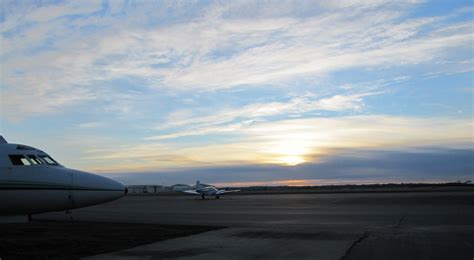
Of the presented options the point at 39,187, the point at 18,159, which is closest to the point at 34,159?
the point at 18,159

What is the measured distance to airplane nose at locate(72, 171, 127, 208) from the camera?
11.4m

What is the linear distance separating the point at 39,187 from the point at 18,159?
36.3 inches

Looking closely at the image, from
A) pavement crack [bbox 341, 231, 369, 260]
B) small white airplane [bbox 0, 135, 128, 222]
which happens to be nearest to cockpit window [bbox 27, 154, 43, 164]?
small white airplane [bbox 0, 135, 128, 222]

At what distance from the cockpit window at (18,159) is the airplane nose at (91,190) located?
3.88ft

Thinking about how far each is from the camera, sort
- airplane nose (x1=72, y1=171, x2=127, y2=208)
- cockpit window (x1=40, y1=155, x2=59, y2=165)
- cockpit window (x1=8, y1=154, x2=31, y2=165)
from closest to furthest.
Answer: airplane nose (x1=72, y1=171, x2=127, y2=208), cockpit window (x1=8, y1=154, x2=31, y2=165), cockpit window (x1=40, y1=155, x2=59, y2=165)

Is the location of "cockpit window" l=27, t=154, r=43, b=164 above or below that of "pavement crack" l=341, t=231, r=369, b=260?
above

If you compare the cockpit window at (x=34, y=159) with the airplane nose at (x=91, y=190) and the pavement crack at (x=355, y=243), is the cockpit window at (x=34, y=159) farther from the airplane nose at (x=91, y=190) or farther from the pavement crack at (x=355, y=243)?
the pavement crack at (x=355, y=243)

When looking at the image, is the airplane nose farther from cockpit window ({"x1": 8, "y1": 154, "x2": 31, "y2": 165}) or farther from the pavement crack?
the pavement crack

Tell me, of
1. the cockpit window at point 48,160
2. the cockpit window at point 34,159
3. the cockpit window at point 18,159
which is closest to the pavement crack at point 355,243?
the cockpit window at point 48,160

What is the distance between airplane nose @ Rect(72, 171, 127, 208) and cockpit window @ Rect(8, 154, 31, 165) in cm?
118

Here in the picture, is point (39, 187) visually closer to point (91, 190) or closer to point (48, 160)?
point (48, 160)

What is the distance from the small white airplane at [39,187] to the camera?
1116 centimetres

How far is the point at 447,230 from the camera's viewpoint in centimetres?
1758

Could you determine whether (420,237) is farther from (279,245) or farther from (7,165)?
(7,165)
